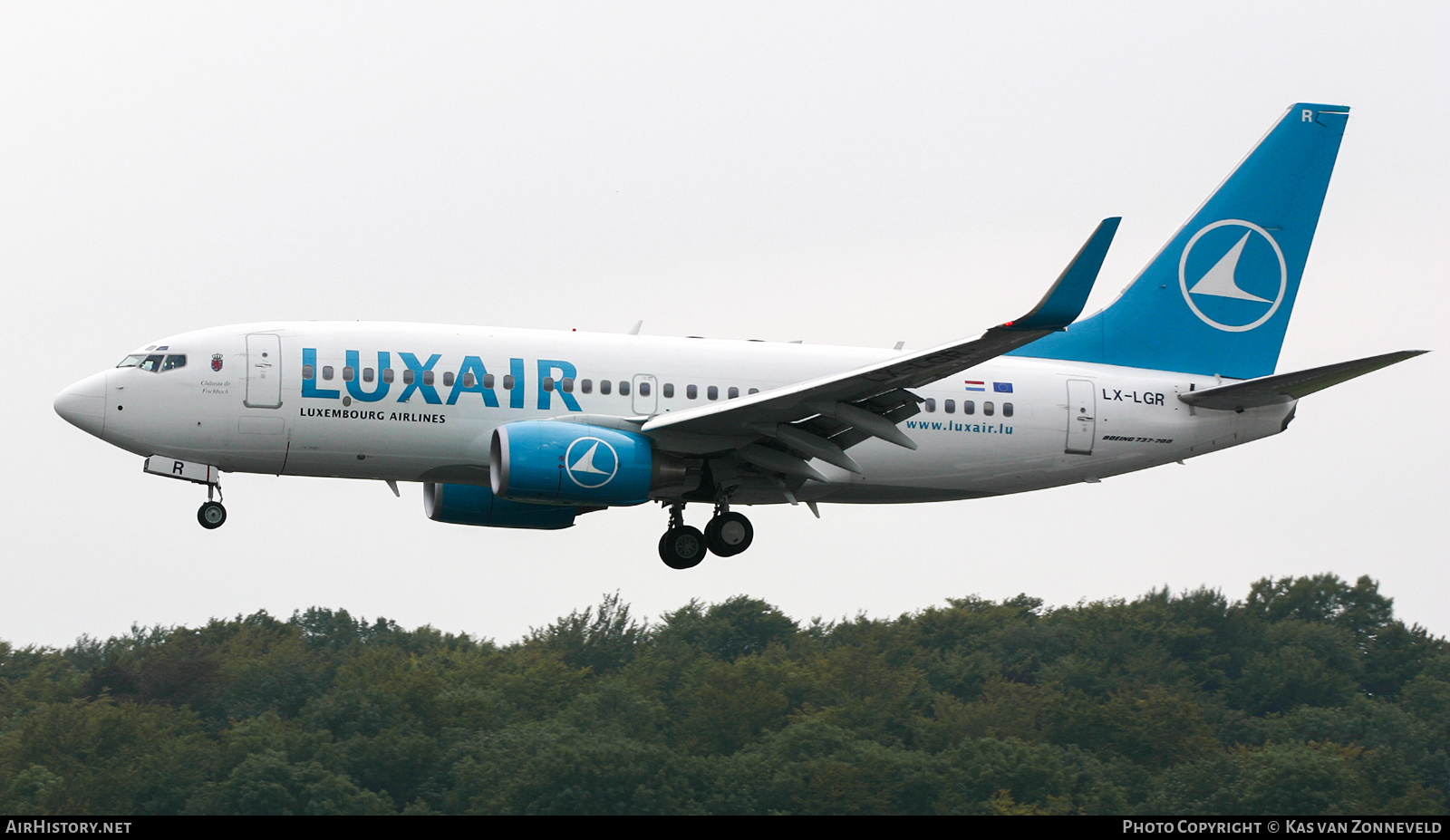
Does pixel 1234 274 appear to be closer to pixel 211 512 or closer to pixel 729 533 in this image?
pixel 729 533

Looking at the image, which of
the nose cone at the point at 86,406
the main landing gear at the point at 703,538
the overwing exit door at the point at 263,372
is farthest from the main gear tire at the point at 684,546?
the nose cone at the point at 86,406

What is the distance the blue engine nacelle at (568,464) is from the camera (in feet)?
112

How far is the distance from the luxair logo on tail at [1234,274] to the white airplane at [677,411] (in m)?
0.43

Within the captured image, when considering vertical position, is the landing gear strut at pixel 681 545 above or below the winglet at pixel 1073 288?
below

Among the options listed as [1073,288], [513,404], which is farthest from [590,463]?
[1073,288]

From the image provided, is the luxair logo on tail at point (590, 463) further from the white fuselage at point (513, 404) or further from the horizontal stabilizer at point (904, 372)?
the white fuselage at point (513, 404)

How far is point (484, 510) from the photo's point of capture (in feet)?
130

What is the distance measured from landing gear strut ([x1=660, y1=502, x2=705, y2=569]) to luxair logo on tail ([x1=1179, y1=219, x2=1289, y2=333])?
43.3 feet

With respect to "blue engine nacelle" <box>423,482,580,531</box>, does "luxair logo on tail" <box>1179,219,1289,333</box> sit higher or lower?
higher

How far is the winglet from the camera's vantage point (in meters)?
29.5

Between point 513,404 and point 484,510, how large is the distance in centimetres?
452

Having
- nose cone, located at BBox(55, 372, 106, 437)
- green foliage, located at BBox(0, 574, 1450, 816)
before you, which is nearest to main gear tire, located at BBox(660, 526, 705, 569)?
nose cone, located at BBox(55, 372, 106, 437)

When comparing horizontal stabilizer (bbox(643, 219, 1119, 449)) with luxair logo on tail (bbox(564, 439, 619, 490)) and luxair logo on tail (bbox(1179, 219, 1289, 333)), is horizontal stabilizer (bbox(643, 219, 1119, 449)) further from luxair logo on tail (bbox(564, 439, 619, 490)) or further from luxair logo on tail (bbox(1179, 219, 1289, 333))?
luxair logo on tail (bbox(1179, 219, 1289, 333))

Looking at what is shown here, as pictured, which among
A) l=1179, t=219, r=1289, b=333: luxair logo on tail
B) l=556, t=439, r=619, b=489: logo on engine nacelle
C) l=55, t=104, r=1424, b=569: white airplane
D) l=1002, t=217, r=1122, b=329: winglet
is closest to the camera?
l=1002, t=217, r=1122, b=329: winglet
